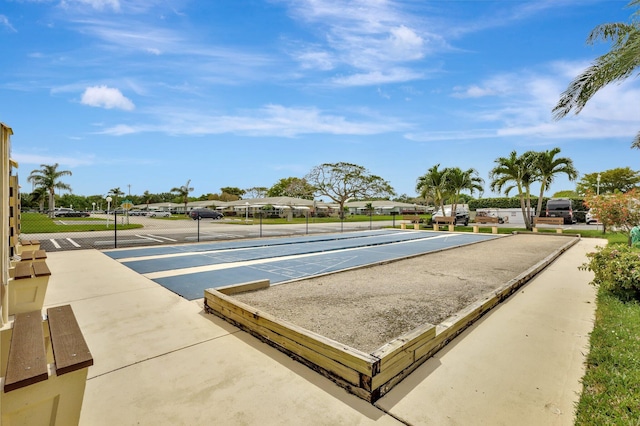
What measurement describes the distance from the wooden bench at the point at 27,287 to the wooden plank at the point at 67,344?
1817mm

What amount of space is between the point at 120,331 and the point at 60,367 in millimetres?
2565

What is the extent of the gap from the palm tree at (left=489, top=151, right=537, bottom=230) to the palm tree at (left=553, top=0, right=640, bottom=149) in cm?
1590

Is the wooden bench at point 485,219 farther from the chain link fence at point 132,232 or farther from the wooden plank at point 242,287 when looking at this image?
the wooden plank at point 242,287

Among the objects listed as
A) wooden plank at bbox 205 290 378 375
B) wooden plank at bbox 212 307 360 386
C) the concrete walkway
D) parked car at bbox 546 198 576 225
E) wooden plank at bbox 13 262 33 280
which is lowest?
the concrete walkway

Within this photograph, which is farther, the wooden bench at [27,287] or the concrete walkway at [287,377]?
the wooden bench at [27,287]

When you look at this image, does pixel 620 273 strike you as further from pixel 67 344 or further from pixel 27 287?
pixel 27 287

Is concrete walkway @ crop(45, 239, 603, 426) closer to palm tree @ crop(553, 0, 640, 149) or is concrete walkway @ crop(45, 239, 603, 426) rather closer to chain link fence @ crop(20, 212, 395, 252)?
palm tree @ crop(553, 0, 640, 149)

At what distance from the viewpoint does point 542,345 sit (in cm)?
355

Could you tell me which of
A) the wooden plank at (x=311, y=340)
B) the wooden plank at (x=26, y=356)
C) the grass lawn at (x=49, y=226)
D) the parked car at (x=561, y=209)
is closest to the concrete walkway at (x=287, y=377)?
the wooden plank at (x=311, y=340)

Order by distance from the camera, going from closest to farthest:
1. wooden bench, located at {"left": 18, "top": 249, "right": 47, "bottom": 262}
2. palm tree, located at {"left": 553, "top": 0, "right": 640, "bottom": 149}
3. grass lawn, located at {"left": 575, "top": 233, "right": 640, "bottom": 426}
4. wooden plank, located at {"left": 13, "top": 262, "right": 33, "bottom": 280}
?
grass lawn, located at {"left": 575, "top": 233, "right": 640, "bottom": 426} → wooden plank, located at {"left": 13, "top": 262, "right": 33, "bottom": 280} → wooden bench, located at {"left": 18, "top": 249, "right": 47, "bottom": 262} → palm tree, located at {"left": 553, "top": 0, "right": 640, "bottom": 149}

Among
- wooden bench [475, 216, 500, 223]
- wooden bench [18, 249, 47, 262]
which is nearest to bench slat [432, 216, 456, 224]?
wooden bench [475, 216, 500, 223]

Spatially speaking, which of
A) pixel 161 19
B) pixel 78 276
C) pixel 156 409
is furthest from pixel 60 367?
pixel 161 19

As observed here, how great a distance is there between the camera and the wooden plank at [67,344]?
1.67m

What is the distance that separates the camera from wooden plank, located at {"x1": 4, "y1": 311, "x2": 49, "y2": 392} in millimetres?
1519
